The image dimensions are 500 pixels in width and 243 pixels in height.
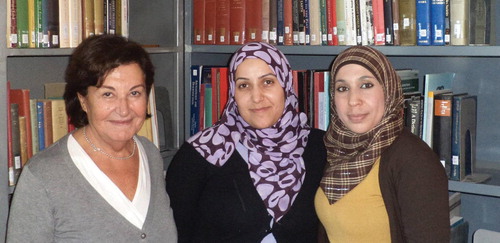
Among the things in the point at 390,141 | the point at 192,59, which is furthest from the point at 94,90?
the point at 192,59

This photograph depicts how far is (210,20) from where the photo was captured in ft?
10.0

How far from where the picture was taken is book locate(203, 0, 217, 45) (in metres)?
3.03

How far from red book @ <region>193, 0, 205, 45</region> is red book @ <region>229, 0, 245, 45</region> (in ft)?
0.55

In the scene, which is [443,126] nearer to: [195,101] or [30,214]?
[195,101]

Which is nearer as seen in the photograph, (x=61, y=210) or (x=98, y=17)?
(x=61, y=210)

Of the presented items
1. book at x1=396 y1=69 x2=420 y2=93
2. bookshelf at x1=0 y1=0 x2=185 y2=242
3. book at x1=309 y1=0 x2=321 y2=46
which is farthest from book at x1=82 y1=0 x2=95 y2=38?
book at x1=396 y1=69 x2=420 y2=93

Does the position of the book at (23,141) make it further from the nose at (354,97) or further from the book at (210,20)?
the nose at (354,97)

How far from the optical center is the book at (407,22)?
2484 mm

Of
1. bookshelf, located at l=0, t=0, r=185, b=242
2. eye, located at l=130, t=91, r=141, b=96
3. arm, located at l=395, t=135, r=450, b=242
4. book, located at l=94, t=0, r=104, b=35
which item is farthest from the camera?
bookshelf, located at l=0, t=0, r=185, b=242

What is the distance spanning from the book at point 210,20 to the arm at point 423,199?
138cm

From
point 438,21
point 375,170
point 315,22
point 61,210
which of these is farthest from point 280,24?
point 61,210

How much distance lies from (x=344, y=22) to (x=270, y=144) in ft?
2.13

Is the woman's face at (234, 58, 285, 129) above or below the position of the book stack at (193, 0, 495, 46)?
below

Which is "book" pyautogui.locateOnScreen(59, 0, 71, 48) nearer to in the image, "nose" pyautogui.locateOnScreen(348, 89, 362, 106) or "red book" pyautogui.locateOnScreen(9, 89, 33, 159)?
"red book" pyautogui.locateOnScreen(9, 89, 33, 159)
